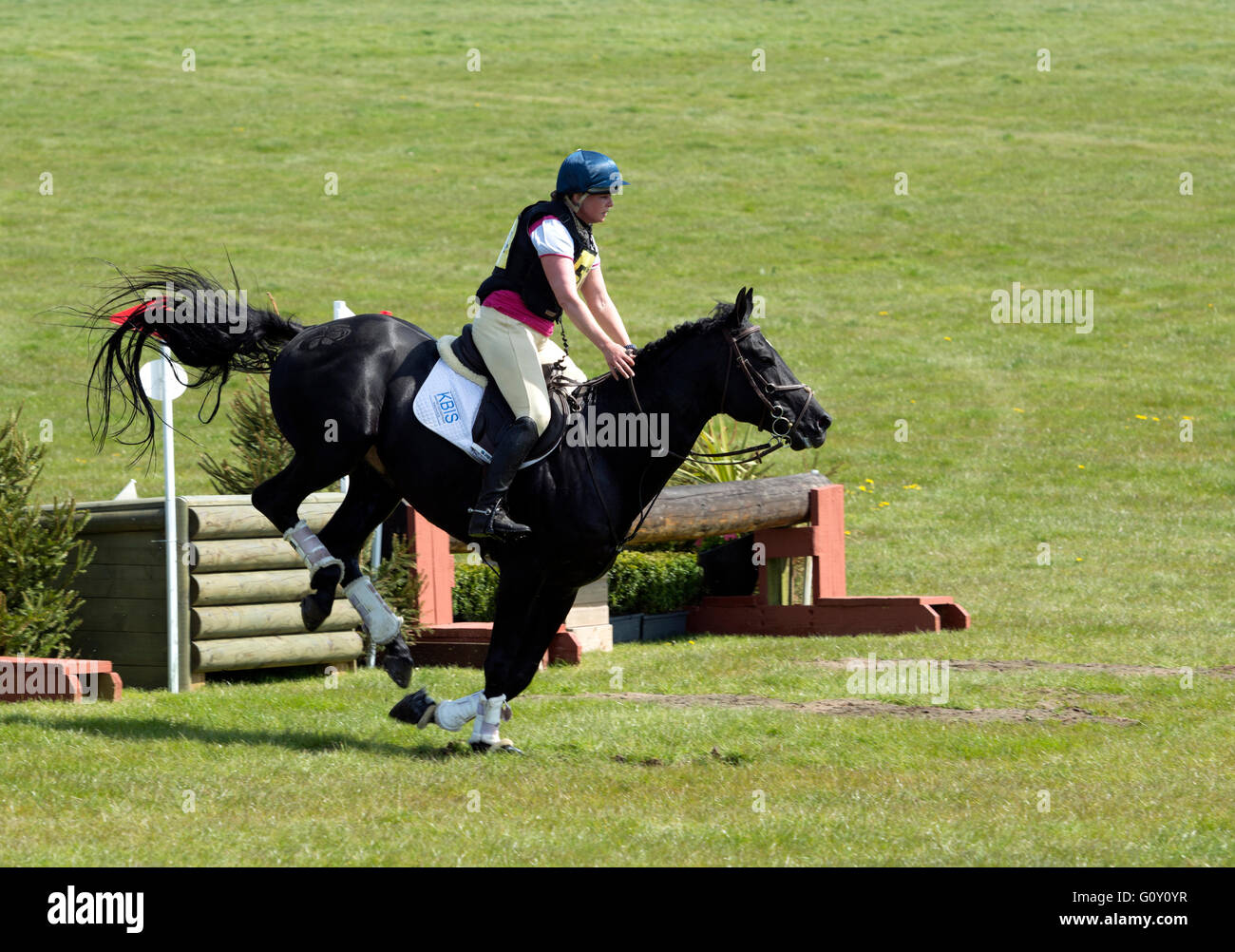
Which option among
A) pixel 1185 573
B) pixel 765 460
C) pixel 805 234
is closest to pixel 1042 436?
pixel 765 460

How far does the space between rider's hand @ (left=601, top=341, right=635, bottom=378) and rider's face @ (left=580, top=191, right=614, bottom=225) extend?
68 cm

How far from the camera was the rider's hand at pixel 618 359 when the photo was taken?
7608 mm

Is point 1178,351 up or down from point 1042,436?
up

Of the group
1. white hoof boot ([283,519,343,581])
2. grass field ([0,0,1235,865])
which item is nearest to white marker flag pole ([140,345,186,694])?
grass field ([0,0,1235,865])

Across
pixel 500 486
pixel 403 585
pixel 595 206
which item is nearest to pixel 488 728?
pixel 500 486

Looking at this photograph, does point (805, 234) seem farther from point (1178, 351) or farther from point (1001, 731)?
point (1001, 731)

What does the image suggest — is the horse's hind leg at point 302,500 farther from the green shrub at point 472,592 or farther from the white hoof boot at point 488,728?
the green shrub at point 472,592

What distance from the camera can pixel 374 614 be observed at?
7.90m

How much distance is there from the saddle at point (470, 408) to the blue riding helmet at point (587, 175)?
3.09 ft

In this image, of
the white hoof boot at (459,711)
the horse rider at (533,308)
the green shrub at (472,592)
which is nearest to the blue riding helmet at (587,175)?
the horse rider at (533,308)

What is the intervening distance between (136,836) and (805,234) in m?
28.6

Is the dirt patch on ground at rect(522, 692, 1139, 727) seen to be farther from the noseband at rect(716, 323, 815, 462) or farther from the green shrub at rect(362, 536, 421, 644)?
the noseband at rect(716, 323, 815, 462)

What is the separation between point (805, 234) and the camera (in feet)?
108

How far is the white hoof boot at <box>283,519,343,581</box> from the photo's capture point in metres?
7.94
